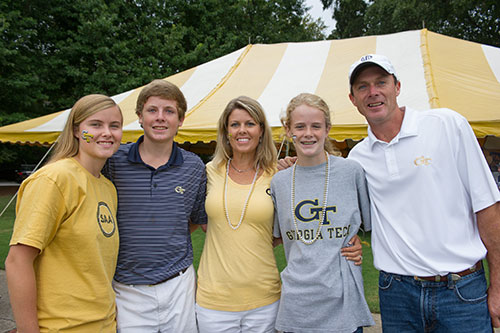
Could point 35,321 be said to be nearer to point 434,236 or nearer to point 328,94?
point 434,236

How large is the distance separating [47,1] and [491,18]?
63.9 feet

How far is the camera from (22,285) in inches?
54.0

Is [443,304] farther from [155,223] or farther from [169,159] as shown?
[169,159]

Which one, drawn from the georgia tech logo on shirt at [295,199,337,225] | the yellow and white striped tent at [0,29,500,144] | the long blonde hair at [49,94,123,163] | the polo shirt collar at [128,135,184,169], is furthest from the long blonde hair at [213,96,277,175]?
the yellow and white striped tent at [0,29,500,144]

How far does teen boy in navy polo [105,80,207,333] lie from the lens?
5.92 ft

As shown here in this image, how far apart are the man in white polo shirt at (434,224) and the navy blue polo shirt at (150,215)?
101 cm

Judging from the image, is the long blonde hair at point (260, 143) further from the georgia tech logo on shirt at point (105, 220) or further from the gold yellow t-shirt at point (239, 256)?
the georgia tech logo on shirt at point (105, 220)

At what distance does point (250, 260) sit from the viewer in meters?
1.94

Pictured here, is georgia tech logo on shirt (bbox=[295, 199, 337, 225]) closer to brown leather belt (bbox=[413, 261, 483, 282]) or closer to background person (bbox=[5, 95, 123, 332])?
Answer: brown leather belt (bbox=[413, 261, 483, 282])

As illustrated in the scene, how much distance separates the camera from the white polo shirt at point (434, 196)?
5.37ft

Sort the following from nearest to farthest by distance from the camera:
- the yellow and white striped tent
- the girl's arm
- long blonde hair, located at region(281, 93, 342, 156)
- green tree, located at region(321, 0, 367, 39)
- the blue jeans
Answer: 1. the girl's arm
2. the blue jeans
3. long blonde hair, located at region(281, 93, 342, 156)
4. the yellow and white striped tent
5. green tree, located at region(321, 0, 367, 39)

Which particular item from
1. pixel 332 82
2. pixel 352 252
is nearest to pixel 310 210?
pixel 352 252

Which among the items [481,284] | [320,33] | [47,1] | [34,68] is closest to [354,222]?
[481,284]

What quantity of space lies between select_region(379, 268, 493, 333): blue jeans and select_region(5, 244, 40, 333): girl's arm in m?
1.58
